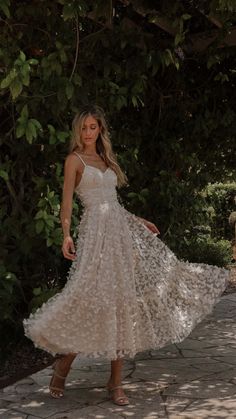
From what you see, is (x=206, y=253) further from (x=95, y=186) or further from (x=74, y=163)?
(x=74, y=163)

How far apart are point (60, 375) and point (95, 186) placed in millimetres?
1199

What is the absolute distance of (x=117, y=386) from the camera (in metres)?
4.11

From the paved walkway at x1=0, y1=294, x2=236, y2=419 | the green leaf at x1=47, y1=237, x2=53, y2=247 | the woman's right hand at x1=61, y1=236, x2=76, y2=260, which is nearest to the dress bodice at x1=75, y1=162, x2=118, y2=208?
the woman's right hand at x1=61, y1=236, x2=76, y2=260

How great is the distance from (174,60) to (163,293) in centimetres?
188

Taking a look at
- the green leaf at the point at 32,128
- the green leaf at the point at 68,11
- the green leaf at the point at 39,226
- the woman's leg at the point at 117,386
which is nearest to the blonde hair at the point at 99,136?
the green leaf at the point at 32,128

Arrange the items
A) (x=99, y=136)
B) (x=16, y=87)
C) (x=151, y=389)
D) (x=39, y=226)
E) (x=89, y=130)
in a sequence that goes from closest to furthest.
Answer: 1. (x=16, y=87)
2. (x=89, y=130)
3. (x=99, y=136)
4. (x=151, y=389)
5. (x=39, y=226)

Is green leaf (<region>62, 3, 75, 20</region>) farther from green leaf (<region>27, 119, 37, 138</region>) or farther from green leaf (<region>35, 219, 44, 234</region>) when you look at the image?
green leaf (<region>35, 219, 44, 234</region>)

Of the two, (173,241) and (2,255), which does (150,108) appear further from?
(2,255)

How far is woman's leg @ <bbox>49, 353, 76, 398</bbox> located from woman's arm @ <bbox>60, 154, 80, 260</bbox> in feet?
2.19

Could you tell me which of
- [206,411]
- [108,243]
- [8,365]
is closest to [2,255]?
[8,365]

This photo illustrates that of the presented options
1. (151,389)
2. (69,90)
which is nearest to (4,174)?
(69,90)

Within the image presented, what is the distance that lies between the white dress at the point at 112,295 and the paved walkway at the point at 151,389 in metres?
0.35

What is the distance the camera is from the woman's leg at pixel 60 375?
13.6 feet

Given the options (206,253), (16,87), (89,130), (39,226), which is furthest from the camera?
(206,253)
